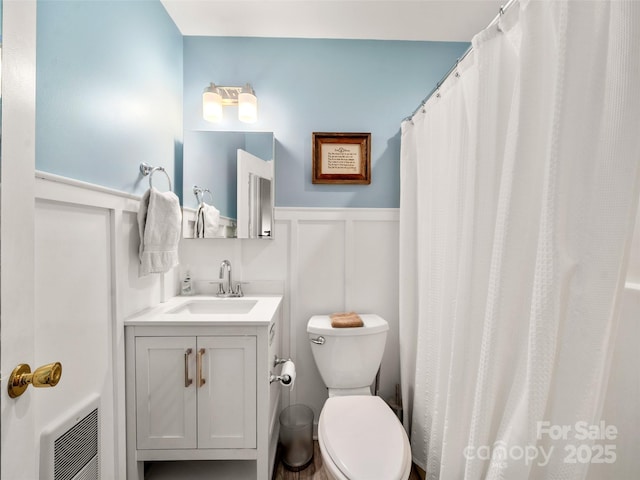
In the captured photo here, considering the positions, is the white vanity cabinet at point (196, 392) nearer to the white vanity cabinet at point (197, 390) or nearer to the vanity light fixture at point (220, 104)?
the white vanity cabinet at point (197, 390)

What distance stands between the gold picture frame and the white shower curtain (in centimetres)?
76

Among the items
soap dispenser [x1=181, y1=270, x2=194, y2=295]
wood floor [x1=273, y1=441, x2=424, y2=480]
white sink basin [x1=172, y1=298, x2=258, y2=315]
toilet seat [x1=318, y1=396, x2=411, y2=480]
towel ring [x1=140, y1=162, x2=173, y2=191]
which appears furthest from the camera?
soap dispenser [x1=181, y1=270, x2=194, y2=295]

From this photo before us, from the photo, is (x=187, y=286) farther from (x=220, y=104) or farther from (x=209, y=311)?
(x=220, y=104)

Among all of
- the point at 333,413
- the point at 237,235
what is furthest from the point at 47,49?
the point at 333,413

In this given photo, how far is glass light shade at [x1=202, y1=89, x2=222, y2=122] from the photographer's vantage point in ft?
5.91

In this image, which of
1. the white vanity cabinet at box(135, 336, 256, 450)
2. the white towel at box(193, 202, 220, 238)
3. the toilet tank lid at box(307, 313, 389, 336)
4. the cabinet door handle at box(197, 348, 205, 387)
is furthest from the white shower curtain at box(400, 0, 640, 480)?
the white towel at box(193, 202, 220, 238)

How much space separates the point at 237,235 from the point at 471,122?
53.7 inches

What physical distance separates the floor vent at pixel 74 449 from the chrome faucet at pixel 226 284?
0.82 metres

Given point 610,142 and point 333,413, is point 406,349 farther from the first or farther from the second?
point 610,142

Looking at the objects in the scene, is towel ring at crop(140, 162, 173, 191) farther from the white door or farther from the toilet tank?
the toilet tank

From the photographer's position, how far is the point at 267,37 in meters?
1.88

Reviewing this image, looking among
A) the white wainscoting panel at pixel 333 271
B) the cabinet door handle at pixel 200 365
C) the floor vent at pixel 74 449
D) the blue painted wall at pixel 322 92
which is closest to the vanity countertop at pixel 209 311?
the cabinet door handle at pixel 200 365

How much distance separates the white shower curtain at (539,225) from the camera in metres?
0.62

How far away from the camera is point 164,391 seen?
1313 mm
